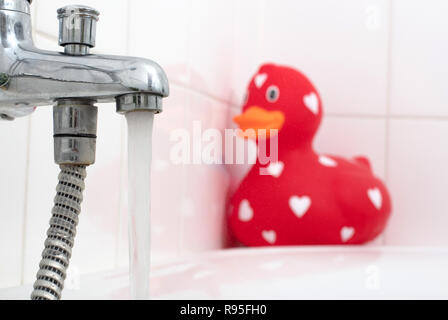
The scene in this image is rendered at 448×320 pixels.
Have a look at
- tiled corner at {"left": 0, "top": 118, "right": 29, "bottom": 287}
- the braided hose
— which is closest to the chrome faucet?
the braided hose

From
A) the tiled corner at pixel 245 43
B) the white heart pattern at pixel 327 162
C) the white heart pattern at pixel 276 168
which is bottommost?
the white heart pattern at pixel 276 168

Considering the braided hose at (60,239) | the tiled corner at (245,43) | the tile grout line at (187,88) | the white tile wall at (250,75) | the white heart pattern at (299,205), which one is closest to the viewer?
the braided hose at (60,239)

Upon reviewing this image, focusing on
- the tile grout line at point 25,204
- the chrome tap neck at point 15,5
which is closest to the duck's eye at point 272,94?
the tile grout line at point 25,204

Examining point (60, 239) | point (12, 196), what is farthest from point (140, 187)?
point (12, 196)

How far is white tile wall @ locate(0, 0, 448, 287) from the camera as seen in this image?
2.23ft

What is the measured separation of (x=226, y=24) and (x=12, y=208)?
610mm

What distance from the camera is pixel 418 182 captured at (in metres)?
1.13

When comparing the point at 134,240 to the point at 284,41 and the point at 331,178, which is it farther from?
the point at 284,41

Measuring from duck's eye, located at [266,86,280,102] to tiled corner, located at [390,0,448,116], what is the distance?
0.89 feet

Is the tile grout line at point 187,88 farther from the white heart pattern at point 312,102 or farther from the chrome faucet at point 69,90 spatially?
the chrome faucet at point 69,90

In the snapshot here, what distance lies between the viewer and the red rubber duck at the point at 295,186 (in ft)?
3.14

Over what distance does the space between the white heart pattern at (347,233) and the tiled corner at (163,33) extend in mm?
340

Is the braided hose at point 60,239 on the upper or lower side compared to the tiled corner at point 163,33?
lower

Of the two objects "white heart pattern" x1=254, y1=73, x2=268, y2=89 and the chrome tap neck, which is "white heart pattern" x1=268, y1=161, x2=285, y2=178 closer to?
"white heart pattern" x1=254, y1=73, x2=268, y2=89
